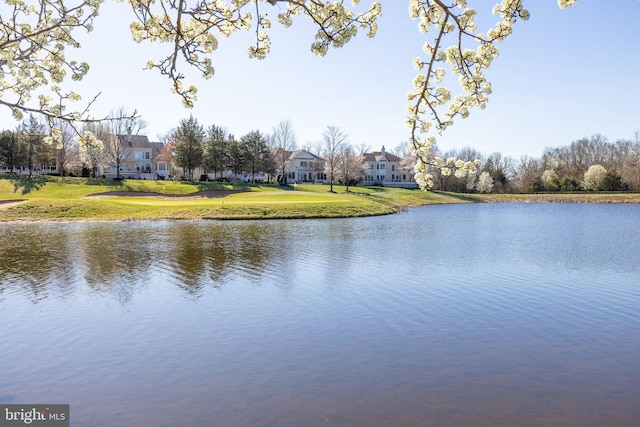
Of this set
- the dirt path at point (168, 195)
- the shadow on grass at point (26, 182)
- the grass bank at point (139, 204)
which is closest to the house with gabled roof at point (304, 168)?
the grass bank at point (139, 204)

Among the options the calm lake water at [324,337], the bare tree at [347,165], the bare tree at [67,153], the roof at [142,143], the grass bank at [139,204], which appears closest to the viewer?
the calm lake water at [324,337]

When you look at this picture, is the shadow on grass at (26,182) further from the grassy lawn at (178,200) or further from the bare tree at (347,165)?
the bare tree at (347,165)

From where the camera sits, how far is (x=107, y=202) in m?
51.0

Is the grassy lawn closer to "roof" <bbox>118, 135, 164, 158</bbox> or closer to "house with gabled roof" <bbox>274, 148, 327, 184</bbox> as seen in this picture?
"house with gabled roof" <bbox>274, 148, 327, 184</bbox>

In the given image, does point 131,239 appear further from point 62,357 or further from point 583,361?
point 583,361

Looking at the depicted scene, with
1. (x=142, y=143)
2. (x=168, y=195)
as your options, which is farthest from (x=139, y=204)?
(x=142, y=143)

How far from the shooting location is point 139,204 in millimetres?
51656

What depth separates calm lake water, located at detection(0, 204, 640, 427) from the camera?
8.84m

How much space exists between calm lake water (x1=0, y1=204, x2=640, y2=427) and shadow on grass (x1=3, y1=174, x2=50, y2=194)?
43.3 metres

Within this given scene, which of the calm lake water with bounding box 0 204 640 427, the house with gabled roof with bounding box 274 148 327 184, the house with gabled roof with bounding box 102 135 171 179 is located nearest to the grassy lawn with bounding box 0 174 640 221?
the calm lake water with bounding box 0 204 640 427

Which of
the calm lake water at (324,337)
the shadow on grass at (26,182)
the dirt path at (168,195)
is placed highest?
the shadow on grass at (26,182)

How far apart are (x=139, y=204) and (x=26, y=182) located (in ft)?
83.5

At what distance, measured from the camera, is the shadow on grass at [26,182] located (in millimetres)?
62438

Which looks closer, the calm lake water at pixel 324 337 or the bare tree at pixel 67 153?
the calm lake water at pixel 324 337
